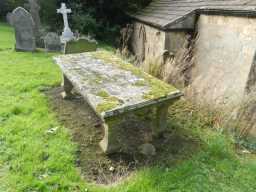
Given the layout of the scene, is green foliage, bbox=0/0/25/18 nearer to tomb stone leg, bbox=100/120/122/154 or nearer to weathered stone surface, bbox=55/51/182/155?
weathered stone surface, bbox=55/51/182/155

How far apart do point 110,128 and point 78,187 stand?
78 cm

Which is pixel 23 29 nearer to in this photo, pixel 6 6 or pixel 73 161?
pixel 73 161

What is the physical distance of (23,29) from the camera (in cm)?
860

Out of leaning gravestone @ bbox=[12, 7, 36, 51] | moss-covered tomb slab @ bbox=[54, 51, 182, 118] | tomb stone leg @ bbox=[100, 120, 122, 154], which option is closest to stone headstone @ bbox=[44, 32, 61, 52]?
leaning gravestone @ bbox=[12, 7, 36, 51]

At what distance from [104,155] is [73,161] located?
41 cm

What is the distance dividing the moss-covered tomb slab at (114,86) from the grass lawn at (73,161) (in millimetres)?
811

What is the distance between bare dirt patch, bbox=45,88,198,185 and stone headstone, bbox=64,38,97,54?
2.83 meters

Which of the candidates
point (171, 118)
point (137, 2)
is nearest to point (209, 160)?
point (171, 118)

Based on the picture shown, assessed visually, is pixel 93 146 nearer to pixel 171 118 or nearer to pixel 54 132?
pixel 54 132

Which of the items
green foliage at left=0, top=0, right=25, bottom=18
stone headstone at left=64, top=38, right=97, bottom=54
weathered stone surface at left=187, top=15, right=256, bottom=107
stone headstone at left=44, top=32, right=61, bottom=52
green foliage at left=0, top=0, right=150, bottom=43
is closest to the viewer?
weathered stone surface at left=187, top=15, right=256, bottom=107

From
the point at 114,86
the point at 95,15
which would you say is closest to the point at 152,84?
the point at 114,86

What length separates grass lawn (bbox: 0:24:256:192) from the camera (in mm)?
2637

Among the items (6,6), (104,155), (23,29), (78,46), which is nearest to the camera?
(104,155)

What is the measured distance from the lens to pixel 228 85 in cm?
573
